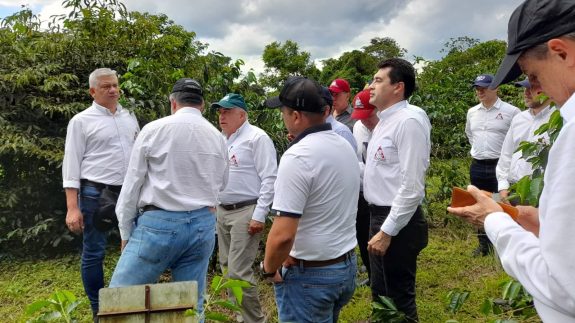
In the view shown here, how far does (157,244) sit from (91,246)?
111 cm

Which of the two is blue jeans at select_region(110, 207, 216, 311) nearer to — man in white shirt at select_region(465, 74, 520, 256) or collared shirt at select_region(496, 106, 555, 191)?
collared shirt at select_region(496, 106, 555, 191)

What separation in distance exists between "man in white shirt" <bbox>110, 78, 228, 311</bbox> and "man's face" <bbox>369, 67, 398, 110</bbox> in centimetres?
98

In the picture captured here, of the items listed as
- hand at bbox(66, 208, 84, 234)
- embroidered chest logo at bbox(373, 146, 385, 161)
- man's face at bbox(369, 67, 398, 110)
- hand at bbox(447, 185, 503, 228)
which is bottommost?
hand at bbox(66, 208, 84, 234)

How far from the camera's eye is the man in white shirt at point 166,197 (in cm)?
250

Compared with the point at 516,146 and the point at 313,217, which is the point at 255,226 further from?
the point at 516,146

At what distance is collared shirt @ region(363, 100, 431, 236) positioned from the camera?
100 inches

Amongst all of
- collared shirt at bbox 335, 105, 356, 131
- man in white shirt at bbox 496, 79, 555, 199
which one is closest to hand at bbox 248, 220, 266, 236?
collared shirt at bbox 335, 105, 356, 131

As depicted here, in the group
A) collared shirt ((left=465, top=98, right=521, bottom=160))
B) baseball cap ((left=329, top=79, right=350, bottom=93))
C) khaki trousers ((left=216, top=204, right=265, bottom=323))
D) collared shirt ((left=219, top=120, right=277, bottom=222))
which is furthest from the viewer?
collared shirt ((left=465, top=98, right=521, bottom=160))

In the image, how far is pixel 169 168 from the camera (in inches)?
99.9

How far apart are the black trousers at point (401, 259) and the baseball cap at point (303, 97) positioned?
3.14 ft

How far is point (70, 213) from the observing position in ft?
10.6

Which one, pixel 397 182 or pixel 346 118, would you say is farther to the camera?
pixel 346 118

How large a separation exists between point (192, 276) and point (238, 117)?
1.32 m

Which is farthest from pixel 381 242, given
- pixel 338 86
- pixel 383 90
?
pixel 338 86
